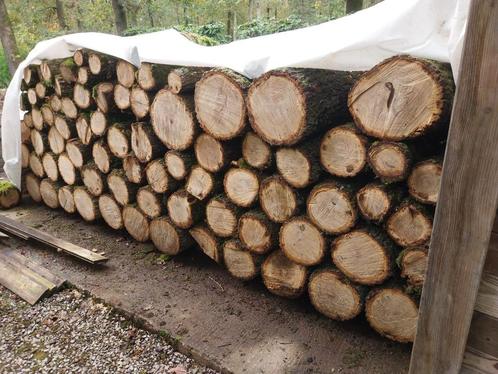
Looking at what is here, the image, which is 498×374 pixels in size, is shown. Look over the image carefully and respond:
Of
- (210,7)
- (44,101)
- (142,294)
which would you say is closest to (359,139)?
(142,294)

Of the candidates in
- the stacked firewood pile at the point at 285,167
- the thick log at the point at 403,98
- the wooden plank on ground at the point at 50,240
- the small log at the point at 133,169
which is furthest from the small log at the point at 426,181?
the wooden plank on ground at the point at 50,240

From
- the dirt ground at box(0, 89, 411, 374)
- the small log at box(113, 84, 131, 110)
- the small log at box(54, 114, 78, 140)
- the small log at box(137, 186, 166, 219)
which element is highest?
the small log at box(113, 84, 131, 110)

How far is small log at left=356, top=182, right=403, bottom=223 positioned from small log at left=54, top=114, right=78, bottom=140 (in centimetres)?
274

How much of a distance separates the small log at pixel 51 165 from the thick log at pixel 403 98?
3.11 m

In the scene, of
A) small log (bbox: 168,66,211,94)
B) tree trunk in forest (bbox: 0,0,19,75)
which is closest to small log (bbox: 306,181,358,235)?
small log (bbox: 168,66,211,94)

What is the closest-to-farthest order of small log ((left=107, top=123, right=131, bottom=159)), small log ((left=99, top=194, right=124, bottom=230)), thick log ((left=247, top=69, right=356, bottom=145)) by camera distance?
1. thick log ((left=247, top=69, right=356, bottom=145))
2. small log ((left=107, top=123, right=131, bottom=159))
3. small log ((left=99, top=194, right=124, bottom=230))

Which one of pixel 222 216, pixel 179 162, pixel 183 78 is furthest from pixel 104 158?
pixel 222 216

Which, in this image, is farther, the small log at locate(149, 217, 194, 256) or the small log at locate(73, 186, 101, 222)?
the small log at locate(73, 186, 101, 222)

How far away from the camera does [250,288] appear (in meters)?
2.87

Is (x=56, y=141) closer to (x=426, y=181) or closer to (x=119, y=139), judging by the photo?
(x=119, y=139)

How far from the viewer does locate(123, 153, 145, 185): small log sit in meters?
3.19

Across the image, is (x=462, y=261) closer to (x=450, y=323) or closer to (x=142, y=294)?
(x=450, y=323)

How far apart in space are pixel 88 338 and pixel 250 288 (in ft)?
3.62

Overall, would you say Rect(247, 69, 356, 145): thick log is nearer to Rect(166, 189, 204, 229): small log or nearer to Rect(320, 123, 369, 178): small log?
Rect(320, 123, 369, 178): small log
